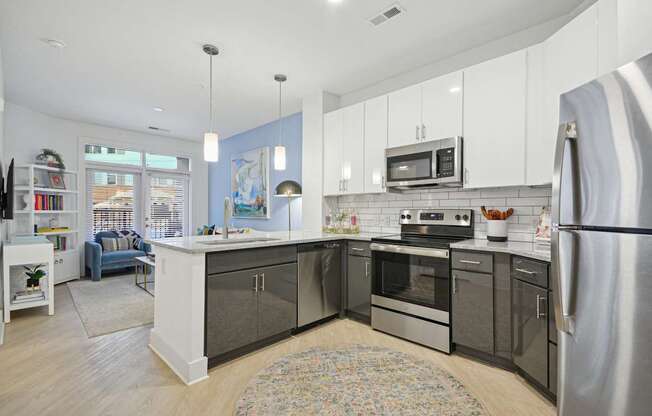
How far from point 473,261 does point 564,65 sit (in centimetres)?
143

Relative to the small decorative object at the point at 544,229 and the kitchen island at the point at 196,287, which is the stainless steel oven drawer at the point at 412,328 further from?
the small decorative object at the point at 544,229

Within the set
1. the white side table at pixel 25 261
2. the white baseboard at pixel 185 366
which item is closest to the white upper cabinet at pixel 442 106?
the white baseboard at pixel 185 366

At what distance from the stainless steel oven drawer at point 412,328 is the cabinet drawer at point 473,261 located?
52 cm

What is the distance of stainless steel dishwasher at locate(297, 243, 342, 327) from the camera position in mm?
2938

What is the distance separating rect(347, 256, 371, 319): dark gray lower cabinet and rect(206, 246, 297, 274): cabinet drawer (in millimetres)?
688

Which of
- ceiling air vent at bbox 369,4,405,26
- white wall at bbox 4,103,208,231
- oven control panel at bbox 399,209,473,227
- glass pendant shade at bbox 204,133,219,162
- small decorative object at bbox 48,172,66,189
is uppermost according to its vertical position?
ceiling air vent at bbox 369,4,405,26

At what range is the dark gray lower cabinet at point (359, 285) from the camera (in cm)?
313

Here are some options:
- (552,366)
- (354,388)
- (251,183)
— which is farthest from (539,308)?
(251,183)

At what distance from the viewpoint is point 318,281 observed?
121 inches

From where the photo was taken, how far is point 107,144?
570 centimetres

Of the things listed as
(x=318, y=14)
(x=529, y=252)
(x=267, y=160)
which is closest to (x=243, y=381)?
(x=529, y=252)

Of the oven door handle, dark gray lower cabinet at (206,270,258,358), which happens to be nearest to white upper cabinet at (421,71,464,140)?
the oven door handle

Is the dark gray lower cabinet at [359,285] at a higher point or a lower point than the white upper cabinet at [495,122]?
lower

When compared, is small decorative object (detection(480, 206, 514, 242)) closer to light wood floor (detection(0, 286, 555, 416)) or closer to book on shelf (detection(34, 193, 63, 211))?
light wood floor (detection(0, 286, 555, 416))
